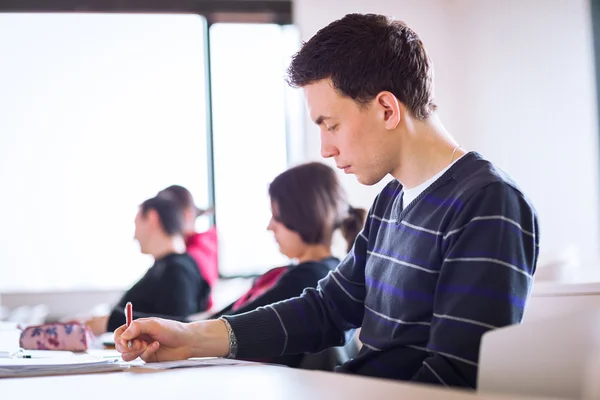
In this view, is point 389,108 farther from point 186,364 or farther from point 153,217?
point 153,217

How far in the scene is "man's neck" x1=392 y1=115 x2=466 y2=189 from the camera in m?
1.45

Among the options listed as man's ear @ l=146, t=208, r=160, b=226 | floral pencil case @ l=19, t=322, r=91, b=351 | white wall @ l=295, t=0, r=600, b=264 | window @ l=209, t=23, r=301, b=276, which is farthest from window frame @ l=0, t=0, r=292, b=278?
floral pencil case @ l=19, t=322, r=91, b=351

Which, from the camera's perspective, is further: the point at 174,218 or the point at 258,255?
the point at 258,255

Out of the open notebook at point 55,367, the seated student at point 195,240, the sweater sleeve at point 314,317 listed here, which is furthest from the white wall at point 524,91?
the open notebook at point 55,367

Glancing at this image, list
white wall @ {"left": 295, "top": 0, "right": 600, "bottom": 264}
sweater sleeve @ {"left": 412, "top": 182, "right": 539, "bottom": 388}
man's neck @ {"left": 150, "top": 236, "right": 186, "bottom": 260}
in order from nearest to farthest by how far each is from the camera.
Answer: sweater sleeve @ {"left": 412, "top": 182, "right": 539, "bottom": 388} → man's neck @ {"left": 150, "top": 236, "right": 186, "bottom": 260} → white wall @ {"left": 295, "top": 0, "right": 600, "bottom": 264}

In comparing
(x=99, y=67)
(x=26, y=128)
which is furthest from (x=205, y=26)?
(x=26, y=128)

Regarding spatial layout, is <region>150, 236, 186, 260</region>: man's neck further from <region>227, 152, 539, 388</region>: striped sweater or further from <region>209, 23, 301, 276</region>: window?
<region>227, 152, 539, 388</region>: striped sweater

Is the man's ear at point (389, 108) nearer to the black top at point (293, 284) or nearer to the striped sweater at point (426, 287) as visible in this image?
the striped sweater at point (426, 287)

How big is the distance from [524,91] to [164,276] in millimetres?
2440

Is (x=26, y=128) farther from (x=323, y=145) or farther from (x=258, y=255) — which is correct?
(x=323, y=145)

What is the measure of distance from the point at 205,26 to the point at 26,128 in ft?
4.22

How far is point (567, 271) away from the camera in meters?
2.48

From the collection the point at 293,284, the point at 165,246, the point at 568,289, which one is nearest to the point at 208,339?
the point at 293,284

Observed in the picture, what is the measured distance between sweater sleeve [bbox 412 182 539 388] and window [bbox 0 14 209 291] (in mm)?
3623
